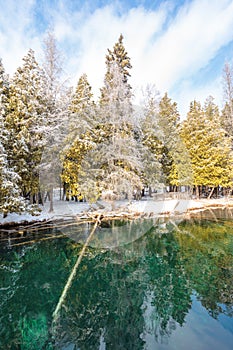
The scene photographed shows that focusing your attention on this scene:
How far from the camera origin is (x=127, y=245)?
923cm

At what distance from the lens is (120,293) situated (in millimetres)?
5367

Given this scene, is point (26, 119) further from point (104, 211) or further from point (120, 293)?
point (120, 293)

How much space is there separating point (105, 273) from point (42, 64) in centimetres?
1324

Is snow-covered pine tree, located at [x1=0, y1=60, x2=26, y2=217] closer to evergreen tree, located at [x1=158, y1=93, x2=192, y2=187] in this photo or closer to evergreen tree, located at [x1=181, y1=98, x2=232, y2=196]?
evergreen tree, located at [x1=158, y1=93, x2=192, y2=187]

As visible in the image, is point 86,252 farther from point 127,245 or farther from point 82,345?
point 82,345

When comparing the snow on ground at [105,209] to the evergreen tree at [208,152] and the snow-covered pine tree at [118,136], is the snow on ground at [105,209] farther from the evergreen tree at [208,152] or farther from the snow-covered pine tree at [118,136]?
the evergreen tree at [208,152]

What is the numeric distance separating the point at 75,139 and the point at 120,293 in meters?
9.44

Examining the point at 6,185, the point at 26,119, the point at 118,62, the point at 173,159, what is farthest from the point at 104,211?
the point at 118,62

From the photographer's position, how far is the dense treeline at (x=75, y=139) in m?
11.0

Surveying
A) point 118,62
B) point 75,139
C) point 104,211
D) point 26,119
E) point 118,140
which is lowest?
point 104,211

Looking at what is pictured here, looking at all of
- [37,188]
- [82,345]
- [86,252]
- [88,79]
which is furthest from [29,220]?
[88,79]

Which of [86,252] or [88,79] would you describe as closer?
[86,252]

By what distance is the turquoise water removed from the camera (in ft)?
12.3

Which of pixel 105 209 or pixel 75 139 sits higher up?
pixel 75 139
